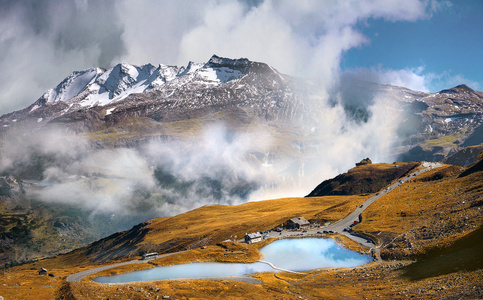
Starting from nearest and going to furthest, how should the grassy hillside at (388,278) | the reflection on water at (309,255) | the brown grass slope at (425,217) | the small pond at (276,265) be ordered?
the grassy hillside at (388,278) < the brown grass slope at (425,217) < the small pond at (276,265) < the reflection on water at (309,255)

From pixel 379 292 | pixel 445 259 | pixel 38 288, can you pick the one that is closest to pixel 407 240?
pixel 445 259

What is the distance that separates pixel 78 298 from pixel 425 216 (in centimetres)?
10751

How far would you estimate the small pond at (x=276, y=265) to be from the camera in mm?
103438

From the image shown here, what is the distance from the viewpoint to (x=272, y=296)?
78562 mm

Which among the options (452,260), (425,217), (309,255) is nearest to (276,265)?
(309,255)

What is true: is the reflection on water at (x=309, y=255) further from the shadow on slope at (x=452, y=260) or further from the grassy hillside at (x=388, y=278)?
the shadow on slope at (x=452, y=260)

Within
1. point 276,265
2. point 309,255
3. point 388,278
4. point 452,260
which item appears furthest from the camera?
point 309,255

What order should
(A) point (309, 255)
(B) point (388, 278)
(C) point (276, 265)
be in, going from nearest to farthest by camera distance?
(B) point (388, 278) → (C) point (276, 265) → (A) point (309, 255)

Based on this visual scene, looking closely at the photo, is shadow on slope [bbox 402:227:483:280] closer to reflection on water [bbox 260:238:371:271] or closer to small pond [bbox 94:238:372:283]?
reflection on water [bbox 260:238:371:271]

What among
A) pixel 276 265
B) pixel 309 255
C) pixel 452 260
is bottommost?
pixel 276 265

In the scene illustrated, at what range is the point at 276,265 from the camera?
112 m

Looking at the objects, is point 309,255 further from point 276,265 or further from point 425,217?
point 425,217

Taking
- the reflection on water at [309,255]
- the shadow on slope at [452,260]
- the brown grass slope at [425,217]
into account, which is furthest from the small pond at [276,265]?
the shadow on slope at [452,260]

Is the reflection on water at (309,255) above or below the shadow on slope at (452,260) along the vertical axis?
below
